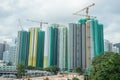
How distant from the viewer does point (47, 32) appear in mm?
112812

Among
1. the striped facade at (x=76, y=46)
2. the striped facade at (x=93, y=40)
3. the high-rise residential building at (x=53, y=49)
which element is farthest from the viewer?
the high-rise residential building at (x=53, y=49)

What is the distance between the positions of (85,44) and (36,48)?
28.6 meters

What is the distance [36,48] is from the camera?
11494cm

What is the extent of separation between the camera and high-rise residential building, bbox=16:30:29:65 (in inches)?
4700

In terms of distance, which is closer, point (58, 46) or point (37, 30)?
point (58, 46)

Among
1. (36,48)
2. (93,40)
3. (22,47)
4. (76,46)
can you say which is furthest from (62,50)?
(22,47)

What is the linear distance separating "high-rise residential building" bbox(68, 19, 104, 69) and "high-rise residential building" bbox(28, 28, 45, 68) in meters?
21.2

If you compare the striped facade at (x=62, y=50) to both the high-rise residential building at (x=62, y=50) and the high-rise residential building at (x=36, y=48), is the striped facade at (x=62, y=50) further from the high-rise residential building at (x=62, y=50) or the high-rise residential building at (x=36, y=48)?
the high-rise residential building at (x=36, y=48)

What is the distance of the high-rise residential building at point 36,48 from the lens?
113188 millimetres

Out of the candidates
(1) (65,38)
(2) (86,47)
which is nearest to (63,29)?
(1) (65,38)

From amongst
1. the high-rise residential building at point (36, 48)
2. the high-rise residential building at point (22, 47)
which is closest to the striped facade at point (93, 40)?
the high-rise residential building at point (36, 48)

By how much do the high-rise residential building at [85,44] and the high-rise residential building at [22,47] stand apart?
29.3 m

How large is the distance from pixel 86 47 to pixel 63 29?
1984 cm

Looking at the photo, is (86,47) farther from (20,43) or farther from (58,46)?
(20,43)
